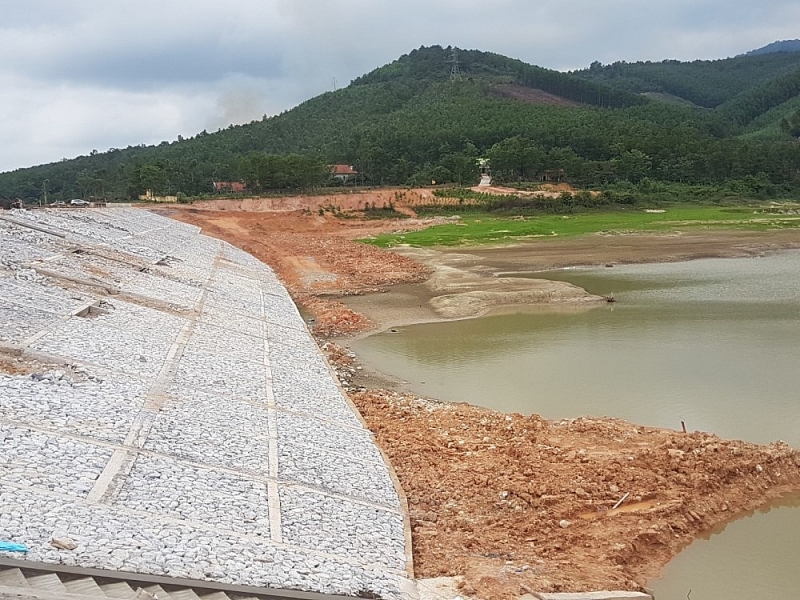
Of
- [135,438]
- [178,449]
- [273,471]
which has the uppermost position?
[135,438]

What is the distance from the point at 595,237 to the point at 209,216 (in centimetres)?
3697

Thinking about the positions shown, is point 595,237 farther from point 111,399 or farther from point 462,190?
point 111,399

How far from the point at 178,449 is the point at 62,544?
378 centimetres

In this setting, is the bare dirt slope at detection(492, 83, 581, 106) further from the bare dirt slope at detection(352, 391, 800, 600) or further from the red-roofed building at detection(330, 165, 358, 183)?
the bare dirt slope at detection(352, 391, 800, 600)

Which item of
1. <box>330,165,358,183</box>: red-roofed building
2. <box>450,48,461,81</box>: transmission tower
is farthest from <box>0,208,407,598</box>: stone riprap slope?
<box>450,48,461,81</box>: transmission tower

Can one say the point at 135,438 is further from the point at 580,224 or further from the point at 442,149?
the point at 442,149

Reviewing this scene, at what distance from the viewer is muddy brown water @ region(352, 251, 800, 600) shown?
39.3 ft

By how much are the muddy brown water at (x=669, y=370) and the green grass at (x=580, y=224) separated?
26.8 metres

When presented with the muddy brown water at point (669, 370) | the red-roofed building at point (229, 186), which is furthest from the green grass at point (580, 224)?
the red-roofed building at point (229, 186)

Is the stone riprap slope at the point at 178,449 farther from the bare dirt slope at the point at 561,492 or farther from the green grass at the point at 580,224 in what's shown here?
the green grass at the point at 580,224

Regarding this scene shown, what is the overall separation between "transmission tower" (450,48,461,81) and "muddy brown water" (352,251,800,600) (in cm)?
14780

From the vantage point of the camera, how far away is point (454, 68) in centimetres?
18262

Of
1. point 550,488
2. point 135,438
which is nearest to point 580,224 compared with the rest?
point 550,488

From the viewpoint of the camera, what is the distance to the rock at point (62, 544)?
26.6 ft
